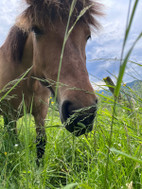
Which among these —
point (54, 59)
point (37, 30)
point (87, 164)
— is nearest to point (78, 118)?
point (87, 164)

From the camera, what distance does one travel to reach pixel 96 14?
7.18 ft

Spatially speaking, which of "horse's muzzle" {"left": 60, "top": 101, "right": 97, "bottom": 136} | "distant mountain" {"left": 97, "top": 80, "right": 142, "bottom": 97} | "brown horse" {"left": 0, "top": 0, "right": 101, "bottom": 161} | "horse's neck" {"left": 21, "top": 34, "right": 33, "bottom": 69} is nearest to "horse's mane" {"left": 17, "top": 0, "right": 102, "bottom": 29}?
"brown horse" {"left": 0, "top": 0, "right": 101, "bottom": 161}

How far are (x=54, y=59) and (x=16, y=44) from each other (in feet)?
3.04

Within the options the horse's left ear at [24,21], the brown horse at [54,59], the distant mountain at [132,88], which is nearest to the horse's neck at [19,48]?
the brown horse at [54,59]

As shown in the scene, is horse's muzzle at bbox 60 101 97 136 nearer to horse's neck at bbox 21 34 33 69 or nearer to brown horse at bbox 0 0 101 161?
brown horse at bbox 0 0 101 161

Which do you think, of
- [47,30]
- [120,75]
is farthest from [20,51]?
[120,75]

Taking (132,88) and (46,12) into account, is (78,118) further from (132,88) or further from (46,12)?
(46,12)

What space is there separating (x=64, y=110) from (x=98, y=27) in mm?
1398

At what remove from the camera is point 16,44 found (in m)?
2.36

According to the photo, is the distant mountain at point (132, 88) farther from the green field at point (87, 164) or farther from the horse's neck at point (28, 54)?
the horse's neck at point (28, 54)

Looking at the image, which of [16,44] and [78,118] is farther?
[16,44]

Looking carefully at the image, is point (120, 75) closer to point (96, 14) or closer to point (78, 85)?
point (78, 85)

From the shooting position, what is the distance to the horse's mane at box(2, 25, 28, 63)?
2.37 m

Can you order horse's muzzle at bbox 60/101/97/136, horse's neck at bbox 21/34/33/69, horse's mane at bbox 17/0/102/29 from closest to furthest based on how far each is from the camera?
horse's muzzle at bbox 60/101/97/136
horse's mane at bbox 17/0/102/29
horse's neck at bbox 21/34/33/69
